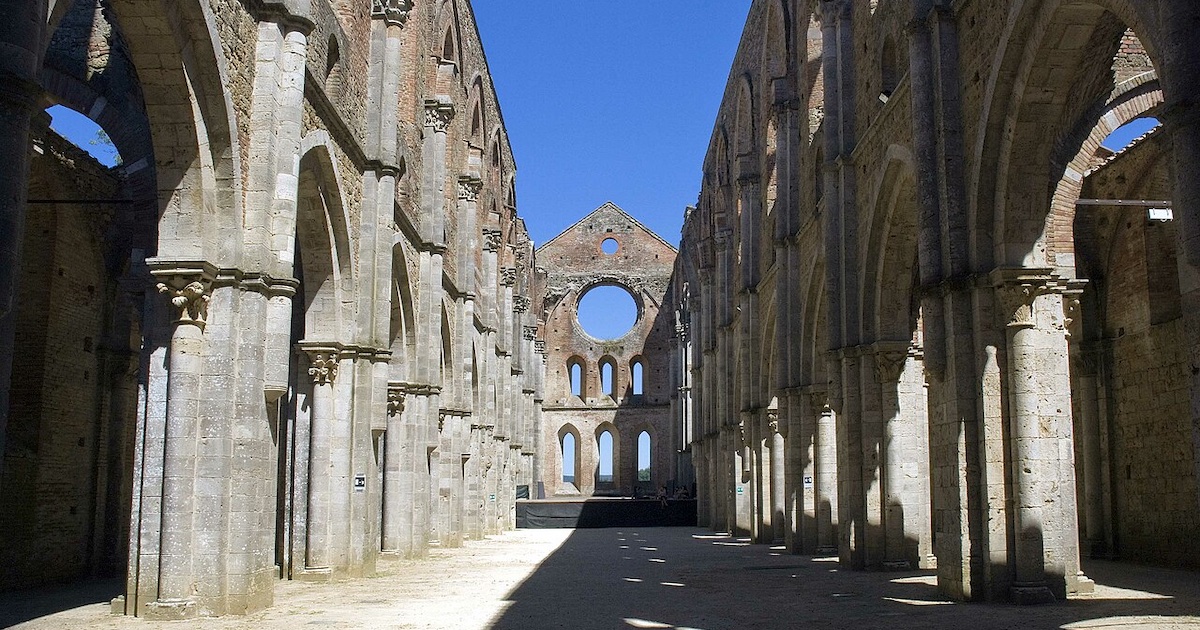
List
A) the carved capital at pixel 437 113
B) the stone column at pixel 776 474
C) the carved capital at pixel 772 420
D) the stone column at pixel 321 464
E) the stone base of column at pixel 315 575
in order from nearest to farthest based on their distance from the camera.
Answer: the stone base of column at pixel 315 575 < the stone column at pixel 321 464 < the carved capital at pixel 437 113 < the stone column at pixel 776 474 < the carved capital at pixel 772 420

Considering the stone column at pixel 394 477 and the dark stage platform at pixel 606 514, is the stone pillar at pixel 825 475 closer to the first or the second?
the stone column at pixel 394 477

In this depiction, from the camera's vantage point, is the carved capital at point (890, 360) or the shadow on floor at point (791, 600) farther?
the carved capital at point (890, 360)

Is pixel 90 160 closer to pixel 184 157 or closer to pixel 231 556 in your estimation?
pixel 184 157

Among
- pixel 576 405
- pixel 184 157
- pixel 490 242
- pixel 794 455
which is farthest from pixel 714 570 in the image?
pixel 576 405

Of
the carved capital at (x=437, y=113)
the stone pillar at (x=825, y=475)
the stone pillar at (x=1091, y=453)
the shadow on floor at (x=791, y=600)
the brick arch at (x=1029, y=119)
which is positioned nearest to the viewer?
the shadow on floor at (x=791, y=600)

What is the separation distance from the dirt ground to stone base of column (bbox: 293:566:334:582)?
A: 0.32m

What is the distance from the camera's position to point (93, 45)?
47.4 ft

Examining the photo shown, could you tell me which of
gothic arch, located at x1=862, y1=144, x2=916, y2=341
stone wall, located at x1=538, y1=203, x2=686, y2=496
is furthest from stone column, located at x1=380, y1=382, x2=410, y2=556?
stone wall, located at x1=538, y1=203, x2=686, y2=496

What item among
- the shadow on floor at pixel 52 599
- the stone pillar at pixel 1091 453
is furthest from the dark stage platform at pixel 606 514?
the shadow on floor at pixel 52 599

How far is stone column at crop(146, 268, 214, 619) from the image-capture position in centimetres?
1066

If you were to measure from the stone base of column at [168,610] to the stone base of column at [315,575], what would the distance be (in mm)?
5387

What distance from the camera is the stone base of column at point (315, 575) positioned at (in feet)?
52.4

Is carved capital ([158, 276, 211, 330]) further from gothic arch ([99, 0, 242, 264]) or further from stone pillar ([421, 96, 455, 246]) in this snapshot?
stone pillar ([421, 96, 455, 246])

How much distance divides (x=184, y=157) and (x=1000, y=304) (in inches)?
356
